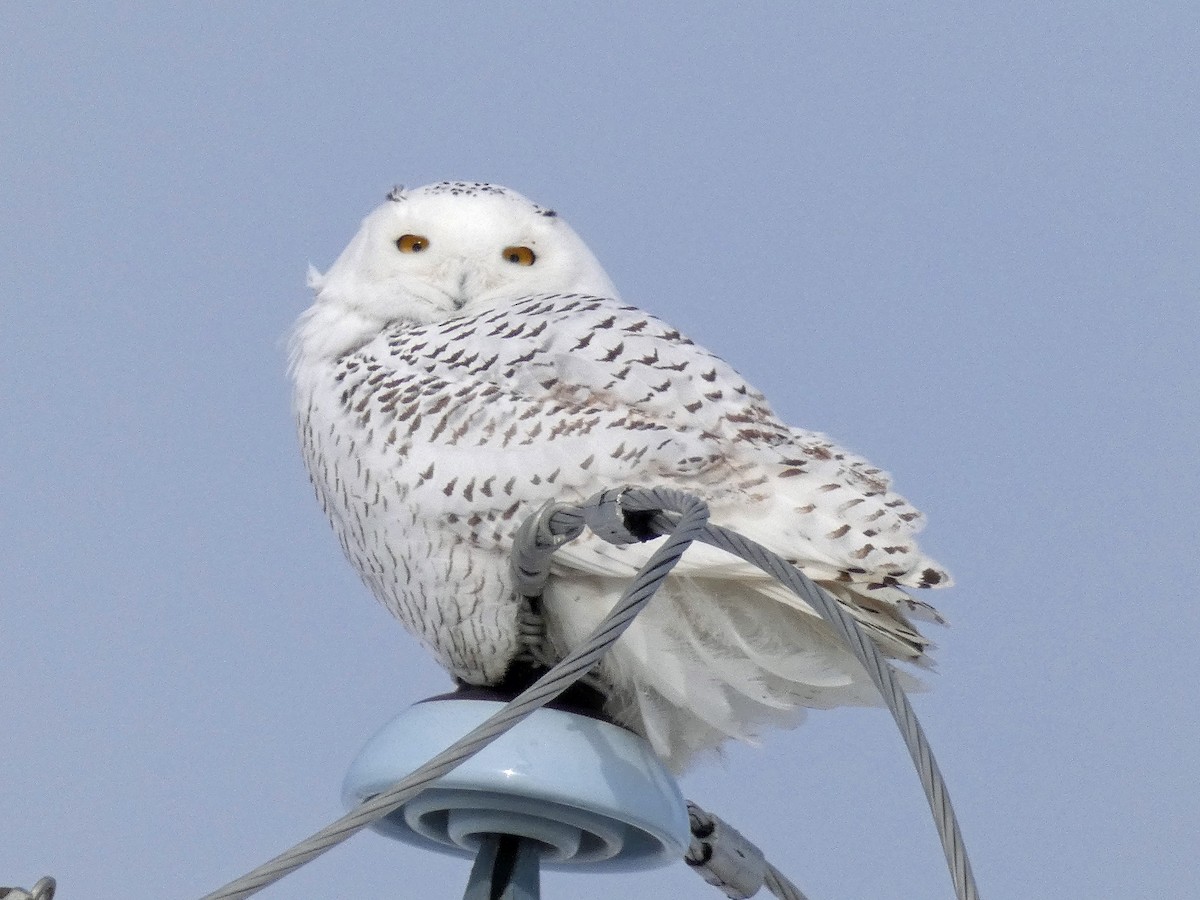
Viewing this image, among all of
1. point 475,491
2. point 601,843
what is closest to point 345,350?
point 475,491

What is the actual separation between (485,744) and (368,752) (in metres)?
0.47

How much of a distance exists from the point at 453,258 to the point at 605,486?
2.52 feet

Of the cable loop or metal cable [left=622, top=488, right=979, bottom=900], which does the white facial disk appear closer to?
metal cable [left=622, top=488, right=979, bottom=900]

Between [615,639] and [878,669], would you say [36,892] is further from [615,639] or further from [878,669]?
[878,669]

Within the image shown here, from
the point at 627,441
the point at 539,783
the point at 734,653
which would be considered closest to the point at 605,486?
the point at 627,441

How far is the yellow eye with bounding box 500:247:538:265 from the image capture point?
323 cm

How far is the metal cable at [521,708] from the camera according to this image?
209 centimetres

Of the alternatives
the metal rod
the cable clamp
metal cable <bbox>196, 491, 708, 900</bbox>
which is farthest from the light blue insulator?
metal cable <bbox>196, 491, 708, 900</bbox>

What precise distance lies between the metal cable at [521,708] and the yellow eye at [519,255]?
1.04 metres

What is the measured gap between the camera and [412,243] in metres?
3.21

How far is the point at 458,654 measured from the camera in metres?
2.76

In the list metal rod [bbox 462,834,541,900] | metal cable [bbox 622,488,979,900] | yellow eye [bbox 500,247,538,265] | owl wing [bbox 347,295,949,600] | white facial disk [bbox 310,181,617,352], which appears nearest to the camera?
metal cable [bbox 622,488,979,900]

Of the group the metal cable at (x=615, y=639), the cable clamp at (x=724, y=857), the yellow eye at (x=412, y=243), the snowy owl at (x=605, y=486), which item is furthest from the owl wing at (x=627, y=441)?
the cable clamp at (x=724, y=857)

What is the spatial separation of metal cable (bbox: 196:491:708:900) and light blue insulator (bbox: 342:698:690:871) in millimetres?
300
